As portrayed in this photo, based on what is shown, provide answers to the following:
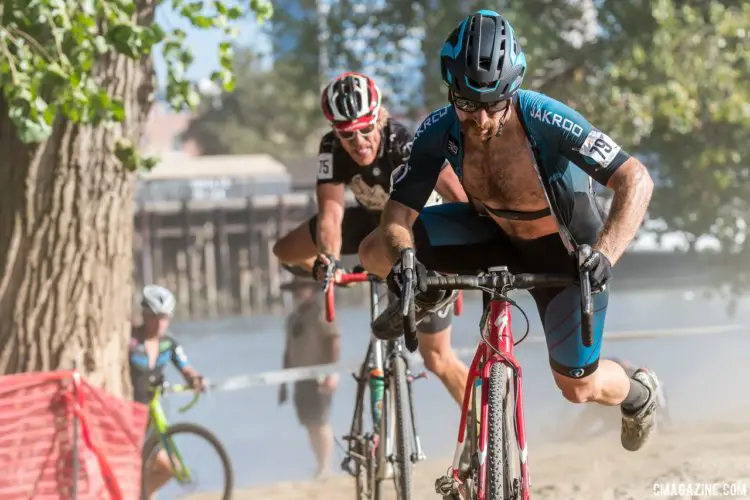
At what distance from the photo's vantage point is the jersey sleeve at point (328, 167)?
7.18 m

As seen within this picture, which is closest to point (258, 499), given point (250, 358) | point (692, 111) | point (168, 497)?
point (168, 497)

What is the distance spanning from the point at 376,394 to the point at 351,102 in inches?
64.8

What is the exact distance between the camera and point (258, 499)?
35.4ft

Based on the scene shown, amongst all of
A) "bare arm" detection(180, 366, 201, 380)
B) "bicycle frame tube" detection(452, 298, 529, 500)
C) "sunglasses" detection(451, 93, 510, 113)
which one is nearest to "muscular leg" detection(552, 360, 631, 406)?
"bicycle frame tube" detection(452, 298, 529, 500)

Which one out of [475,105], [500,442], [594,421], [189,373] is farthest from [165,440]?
[594,421]

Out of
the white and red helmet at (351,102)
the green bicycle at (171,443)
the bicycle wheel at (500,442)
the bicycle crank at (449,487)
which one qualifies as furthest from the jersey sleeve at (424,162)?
the green bicycle at (171,443)

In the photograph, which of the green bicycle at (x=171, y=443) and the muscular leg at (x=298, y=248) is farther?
the green bicycle at (x=171, y=443)

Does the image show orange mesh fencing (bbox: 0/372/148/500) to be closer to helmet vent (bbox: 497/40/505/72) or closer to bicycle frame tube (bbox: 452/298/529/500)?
bicycle frame tube (bbox: 452/298/529/500)

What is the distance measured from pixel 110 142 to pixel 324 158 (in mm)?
2155

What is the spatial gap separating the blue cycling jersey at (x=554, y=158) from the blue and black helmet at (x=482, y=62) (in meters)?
0.22

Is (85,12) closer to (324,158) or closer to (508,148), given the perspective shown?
(324,158)

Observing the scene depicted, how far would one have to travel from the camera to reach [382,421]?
6.72 metres

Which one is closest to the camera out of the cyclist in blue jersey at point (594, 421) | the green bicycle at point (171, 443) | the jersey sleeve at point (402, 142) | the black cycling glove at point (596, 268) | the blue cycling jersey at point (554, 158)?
the black cycling glove at point (596, 268)

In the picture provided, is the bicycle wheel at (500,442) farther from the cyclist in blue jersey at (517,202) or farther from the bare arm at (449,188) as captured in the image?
the bare arm at (449,188)
